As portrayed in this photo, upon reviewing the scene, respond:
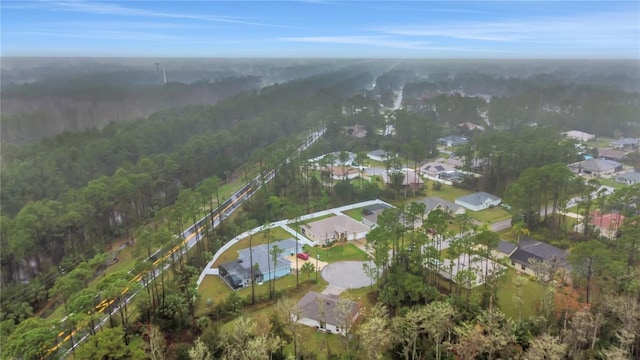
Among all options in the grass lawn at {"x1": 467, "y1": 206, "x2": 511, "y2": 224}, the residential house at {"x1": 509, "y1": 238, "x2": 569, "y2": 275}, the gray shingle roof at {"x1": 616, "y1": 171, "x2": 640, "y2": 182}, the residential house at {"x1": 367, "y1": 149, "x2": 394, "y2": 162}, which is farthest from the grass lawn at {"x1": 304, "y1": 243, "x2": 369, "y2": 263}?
the gray shingle roof at {"x1": 616, "y1": 171, "x2": 640, "y2": 182}

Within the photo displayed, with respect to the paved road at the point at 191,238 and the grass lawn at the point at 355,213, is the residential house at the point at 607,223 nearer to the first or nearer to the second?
the grass lawn at the point at 355,213

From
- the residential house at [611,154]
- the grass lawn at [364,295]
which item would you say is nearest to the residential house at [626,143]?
the residential house at [611,154]

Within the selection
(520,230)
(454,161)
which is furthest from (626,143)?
(520,230)

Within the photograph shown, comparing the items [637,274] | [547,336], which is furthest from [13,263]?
[637,274]

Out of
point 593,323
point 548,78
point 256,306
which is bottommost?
point 256,306

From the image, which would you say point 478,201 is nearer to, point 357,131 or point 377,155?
point 377,155

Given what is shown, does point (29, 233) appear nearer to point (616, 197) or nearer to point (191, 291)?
point (191, 291)
